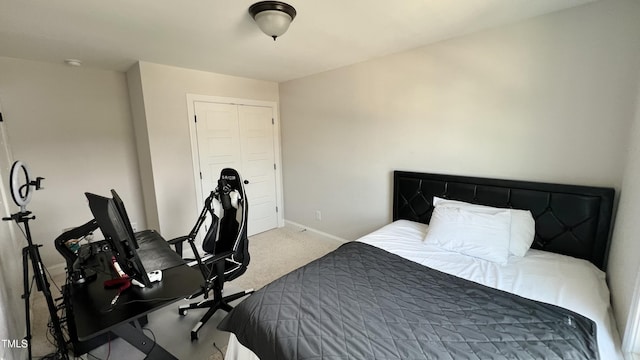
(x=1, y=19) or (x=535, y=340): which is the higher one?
(x=1, y=19)

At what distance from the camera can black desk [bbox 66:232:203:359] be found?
121cm

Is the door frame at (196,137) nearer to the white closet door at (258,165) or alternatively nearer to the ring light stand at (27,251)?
the white closet door at (258,165)

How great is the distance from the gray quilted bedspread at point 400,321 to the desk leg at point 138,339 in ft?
1.41

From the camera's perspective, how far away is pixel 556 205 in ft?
6.40

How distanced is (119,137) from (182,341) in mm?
2693

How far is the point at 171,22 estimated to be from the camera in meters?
1.92

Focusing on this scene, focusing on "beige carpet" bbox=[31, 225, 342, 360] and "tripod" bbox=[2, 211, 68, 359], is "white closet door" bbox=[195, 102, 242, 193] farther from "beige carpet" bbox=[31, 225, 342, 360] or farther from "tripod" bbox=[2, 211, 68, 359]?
"tripod" bbox=[2, 211, 68, 359]

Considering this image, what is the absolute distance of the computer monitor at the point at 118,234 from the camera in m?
1.22

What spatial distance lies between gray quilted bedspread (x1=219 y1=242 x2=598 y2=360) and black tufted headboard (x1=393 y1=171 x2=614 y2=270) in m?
0.89

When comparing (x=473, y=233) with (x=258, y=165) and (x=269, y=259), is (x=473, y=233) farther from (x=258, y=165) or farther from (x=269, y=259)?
(x=258, y=165)

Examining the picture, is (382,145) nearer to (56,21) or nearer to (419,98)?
(419,98)

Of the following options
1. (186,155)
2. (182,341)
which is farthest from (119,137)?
(182,341)

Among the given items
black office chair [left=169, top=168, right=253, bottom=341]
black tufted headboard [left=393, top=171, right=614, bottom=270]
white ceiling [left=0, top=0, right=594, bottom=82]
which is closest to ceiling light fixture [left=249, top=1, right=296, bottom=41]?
white ceiling [left=0, top=0, right=594, bottom=82]

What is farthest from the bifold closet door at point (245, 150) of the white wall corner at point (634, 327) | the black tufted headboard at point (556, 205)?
the white wall corner at point (634, 327)
